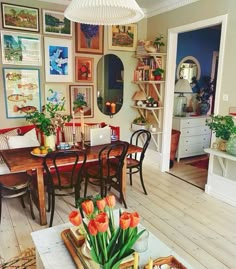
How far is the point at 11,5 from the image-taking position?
348 cm

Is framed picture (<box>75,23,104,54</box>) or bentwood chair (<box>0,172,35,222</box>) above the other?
framed picture (<box>75,23,104,54</box>)

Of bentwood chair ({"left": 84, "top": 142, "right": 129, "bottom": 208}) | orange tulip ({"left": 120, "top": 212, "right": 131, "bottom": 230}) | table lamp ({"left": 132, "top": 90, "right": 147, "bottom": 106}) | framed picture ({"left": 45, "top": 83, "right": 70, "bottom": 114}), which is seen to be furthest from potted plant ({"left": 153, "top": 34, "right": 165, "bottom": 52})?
orange tulip ({"left": 120, "top": 212, "right": 131, "bottom": 230})

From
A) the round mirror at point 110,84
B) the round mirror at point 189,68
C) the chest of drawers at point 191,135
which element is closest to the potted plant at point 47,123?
the round mirror at point 110,84

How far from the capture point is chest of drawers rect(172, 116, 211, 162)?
15.8 feet

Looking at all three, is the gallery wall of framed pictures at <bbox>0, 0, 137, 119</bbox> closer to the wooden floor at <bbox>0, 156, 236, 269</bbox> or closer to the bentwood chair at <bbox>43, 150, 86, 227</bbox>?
the bentwood chair at <bbox>43, 150, 86, 227</bbox>

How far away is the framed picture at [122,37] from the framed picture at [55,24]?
0.74 meters

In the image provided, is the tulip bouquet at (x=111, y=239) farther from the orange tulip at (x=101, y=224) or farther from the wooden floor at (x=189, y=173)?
the wooden floor at (x=189, y=173)

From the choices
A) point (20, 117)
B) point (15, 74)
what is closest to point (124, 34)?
point (15, 74)

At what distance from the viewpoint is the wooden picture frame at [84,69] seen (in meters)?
4.07

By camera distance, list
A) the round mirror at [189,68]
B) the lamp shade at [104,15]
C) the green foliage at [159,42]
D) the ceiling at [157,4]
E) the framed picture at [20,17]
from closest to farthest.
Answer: the lamp shade at [104,15] < the framed picture at [20,17] < the ceiling at [157,4] < the green foliage at [159,42] < the round mirror at [189,68]

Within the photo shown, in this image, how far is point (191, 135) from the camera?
496cm

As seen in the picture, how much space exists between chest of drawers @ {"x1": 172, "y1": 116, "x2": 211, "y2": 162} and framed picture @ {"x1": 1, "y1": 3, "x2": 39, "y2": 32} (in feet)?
9.66

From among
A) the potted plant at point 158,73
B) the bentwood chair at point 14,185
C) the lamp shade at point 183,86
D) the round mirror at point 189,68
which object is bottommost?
the bentwood chair at point 14,185

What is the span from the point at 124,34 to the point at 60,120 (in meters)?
2.29
